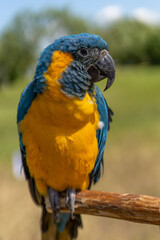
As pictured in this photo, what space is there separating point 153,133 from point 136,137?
42 centimetres

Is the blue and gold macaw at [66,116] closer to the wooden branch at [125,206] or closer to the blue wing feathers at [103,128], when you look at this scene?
the blue wing feathers at [103,128]

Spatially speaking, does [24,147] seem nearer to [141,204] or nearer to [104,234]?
[141,204]

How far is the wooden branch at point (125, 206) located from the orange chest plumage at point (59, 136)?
0.17m

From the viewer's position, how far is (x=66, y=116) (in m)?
1.29

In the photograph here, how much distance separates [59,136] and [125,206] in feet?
1.38

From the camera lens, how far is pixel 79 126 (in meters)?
1.34

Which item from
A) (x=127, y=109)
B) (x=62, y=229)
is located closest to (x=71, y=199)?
(x=62, y=229)

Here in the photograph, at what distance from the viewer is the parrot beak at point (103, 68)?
1.28 metres

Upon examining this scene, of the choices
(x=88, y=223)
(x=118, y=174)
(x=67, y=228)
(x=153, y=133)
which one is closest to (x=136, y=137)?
(x=153, y=133)

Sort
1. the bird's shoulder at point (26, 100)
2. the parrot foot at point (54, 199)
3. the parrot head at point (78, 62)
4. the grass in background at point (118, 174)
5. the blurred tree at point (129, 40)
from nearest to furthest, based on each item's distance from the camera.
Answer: the parrot head at point (78, 62) < the bird's shoulder at point (26, 100) < the parrot foot at point (54, 199) < the grass in background at point (118, 174) < the blurred tree at point (129, 40)

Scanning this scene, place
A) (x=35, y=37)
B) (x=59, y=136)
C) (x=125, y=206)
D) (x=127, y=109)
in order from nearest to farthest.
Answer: (x=125, y=206)
(x=59, y=136)
(x=127, y=109)
(x=35, y=37)

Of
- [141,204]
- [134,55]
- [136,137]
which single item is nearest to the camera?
[141,204]

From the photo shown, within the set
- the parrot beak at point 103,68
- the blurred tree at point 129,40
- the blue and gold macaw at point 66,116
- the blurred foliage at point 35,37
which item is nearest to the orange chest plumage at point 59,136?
the blue and gold macaw at point 66,116

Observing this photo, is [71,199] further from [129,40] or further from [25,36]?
[129,40]
